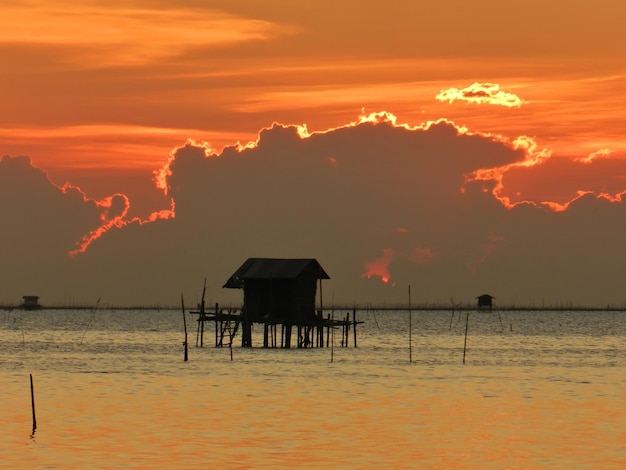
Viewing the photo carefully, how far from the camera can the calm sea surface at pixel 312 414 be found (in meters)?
34.7

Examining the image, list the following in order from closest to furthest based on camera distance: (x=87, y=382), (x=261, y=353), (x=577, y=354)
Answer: (x=87, y=382) < (x=261, y=353) < (x=577, y=354)

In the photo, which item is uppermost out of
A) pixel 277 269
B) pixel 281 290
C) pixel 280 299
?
pixel 277 269

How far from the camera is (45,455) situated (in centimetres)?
3444

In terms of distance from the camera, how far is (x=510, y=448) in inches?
1454

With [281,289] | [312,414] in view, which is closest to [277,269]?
[281,289]

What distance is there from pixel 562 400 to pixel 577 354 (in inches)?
1776

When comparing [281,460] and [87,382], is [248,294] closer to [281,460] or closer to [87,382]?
[87,382]

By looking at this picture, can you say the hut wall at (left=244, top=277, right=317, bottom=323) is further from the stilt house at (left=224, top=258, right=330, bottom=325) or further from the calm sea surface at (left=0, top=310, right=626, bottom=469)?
the calm sea surface at (left=0, top=310, right=626, bottom=469)

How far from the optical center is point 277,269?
8900cm

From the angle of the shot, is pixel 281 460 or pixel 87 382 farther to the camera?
pixel 87 382

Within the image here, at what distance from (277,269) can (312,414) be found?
43.7 metres

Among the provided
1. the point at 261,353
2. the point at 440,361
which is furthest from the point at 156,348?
the point at 440,361

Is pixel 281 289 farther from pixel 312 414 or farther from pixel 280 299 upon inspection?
pixel 312 414

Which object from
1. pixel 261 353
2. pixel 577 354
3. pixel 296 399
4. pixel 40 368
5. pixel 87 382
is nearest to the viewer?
pixel 296 399
